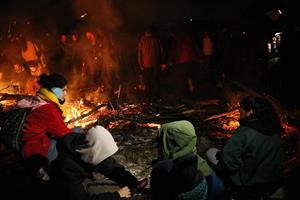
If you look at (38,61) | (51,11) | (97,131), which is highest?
(51,11)

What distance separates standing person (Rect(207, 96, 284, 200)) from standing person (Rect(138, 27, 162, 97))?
9642mm

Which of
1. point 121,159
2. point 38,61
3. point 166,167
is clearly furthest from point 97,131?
point 38,61

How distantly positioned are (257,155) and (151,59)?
33.2ft

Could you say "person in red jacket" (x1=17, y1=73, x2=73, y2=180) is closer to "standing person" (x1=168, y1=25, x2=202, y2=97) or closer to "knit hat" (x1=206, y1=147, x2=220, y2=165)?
"knit hat" (x1=206, y1=147, x2=220, y2=165)

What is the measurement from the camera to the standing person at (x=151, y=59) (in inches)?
538

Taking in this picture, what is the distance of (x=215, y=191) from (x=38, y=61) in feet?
50.7

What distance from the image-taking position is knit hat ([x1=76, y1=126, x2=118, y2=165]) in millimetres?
3684

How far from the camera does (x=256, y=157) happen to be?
4.25 m

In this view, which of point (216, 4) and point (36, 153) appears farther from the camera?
point (216, 4)

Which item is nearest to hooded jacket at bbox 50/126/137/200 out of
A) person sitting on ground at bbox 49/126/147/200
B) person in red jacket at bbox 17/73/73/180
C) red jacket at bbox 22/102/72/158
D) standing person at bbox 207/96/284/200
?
person sitting on ground at bbox 49/126/147/200

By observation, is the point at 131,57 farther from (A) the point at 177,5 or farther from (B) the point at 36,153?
(B) the point at 36,153

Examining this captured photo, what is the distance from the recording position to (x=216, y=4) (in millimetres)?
13648

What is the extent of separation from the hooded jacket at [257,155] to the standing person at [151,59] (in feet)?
32.3

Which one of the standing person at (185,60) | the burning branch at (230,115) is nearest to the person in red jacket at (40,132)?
the burning branch at (230,115)
